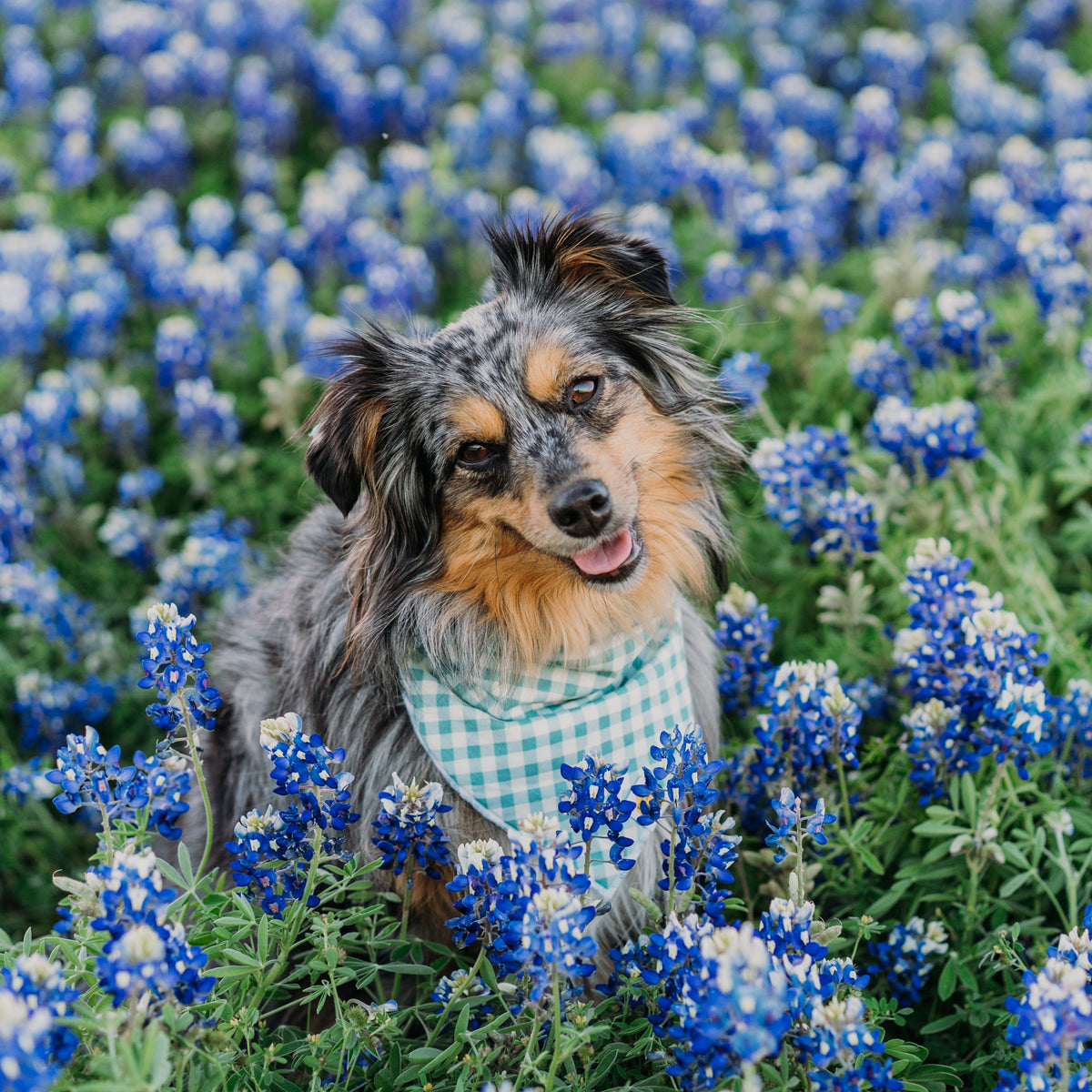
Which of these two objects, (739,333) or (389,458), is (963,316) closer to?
(739,333)

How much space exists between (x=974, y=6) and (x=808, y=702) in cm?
767

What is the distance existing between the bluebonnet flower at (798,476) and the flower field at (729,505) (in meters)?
0.02

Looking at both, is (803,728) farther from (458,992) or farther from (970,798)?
(458,992)

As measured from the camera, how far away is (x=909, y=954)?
9.41 ft

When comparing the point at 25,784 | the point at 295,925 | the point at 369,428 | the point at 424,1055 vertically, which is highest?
the point at 369,428

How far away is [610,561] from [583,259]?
0.86 metres

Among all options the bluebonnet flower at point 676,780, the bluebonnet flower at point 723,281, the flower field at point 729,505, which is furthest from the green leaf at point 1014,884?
the bluebonnet flower at point 723,281

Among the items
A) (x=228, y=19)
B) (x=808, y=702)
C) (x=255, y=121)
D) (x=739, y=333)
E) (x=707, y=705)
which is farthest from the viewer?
(x=228, y=19)

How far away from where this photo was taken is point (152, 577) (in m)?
5.03

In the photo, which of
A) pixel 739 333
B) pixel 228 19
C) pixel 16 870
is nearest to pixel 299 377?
pixel 739 333

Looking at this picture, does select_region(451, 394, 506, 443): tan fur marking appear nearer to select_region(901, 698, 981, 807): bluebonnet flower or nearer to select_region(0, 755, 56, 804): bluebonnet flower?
select_region(901, 698, 981, 807): bluebonnet flower

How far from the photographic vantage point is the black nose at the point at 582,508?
2.72 m

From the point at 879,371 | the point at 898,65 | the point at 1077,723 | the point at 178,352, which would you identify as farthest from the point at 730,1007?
the point at 898,65

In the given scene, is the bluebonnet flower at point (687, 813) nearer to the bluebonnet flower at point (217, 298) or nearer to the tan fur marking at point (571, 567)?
the tan fur marking at point (571, 567)
